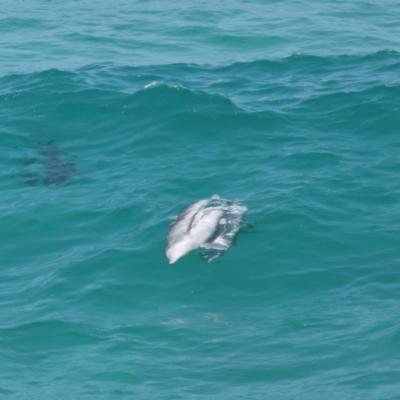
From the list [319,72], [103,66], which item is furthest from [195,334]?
[103,66]

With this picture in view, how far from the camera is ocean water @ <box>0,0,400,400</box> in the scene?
1198cm

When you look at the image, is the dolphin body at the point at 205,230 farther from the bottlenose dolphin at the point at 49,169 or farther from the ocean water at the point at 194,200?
the bottlenose dolphin at the point at 49,169

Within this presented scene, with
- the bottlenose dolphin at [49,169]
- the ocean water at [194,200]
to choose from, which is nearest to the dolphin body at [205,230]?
the ocean water at [194,200]

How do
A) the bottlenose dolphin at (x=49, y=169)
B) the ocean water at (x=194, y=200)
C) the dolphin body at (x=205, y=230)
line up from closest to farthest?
the ocean water at (x=194, y=200)
the dolphin body at (x=205, y=230)
the bottlenose dolphin at (x=49, y=169)

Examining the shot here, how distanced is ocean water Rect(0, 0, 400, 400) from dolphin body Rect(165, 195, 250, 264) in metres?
0.26

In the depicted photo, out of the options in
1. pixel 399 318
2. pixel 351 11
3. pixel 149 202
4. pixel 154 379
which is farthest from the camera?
pixel 351 11

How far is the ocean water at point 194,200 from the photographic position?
39.3 ft

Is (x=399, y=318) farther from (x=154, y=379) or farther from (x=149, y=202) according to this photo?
(x=149, y=202)

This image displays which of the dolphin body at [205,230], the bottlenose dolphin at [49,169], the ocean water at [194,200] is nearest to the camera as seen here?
the ocean water at [194,200]

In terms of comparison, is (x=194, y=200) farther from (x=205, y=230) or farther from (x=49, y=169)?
(x=49, y=169)

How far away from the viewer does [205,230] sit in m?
15.0

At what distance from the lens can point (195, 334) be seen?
12812 millimetres

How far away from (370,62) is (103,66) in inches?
343

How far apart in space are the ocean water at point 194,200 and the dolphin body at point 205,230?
0.26 m
